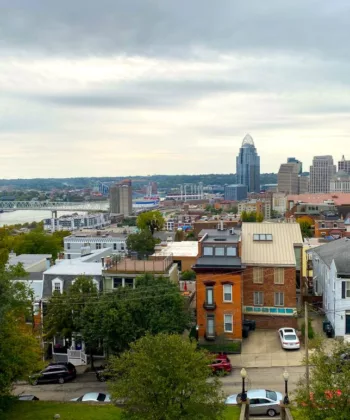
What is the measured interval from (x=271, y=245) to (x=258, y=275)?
3043mm

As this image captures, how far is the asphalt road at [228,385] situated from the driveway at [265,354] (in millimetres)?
880

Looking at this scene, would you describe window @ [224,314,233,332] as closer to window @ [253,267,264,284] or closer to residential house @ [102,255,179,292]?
A: window @ [253,267,264,284]

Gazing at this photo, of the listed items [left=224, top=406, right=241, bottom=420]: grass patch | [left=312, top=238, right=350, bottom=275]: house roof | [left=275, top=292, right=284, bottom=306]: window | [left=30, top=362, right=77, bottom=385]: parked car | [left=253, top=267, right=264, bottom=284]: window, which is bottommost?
[left=30, top=362, right=77, bottom=385]: parked car

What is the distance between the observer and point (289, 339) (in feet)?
118

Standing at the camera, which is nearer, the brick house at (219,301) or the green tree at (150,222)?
the brick house at (219,301)

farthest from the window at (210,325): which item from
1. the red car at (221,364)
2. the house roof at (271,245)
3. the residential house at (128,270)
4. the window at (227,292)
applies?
the house roof at (271,245)

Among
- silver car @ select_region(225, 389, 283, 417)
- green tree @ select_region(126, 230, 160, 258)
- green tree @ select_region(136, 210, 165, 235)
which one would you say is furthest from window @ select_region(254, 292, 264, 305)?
green tree @ select_region(136, 210, 165, 235)

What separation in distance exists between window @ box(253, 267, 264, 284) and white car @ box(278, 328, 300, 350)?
4585mm

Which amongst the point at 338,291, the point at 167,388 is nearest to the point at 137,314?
the point at 167,388

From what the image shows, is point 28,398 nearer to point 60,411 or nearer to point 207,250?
point 60,411

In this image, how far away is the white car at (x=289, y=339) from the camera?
116ft

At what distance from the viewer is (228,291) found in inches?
1470

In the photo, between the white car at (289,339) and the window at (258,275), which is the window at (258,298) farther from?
the white car at (289,339)

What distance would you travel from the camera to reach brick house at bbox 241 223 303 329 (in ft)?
130
